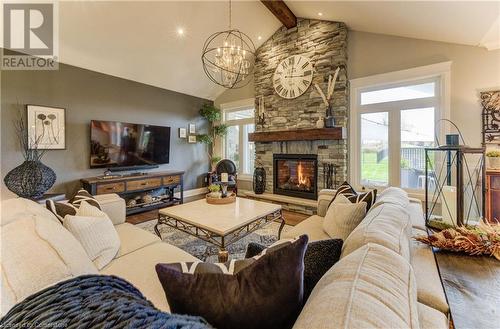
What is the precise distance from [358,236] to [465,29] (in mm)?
3313

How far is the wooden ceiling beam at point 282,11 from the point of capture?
372 cm

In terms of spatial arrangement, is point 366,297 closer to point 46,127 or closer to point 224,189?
point 224,189

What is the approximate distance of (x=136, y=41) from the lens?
147 inches

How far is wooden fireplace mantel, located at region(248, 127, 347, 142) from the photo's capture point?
147 inches

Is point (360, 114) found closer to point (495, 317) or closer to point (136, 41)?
point (495, 317)

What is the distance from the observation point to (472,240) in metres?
1.06

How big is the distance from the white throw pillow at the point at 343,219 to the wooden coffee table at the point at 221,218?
2.52 feet

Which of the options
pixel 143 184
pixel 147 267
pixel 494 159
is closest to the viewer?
pixel 147 267

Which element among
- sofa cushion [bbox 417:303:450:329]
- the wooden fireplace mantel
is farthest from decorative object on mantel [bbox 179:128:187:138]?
sofa cushion [bbox 417:303:450:329]

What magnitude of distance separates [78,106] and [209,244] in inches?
132

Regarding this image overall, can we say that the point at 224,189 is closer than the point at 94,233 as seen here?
No

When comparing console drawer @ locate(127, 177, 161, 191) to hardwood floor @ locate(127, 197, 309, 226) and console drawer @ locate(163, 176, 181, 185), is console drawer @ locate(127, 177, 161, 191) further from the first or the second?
hardwood floor @ locate(127, 197, 309, 226)

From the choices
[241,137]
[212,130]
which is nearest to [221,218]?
[241,137]

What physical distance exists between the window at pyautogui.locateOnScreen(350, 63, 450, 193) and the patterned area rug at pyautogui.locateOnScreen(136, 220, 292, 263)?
6.28 feet
